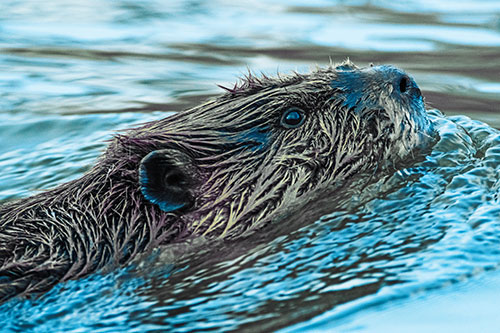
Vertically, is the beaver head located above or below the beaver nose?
below

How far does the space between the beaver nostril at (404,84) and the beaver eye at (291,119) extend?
58 centimetres

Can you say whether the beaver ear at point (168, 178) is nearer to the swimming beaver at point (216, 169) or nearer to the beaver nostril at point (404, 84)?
the swimming beaver at point (216, 169)

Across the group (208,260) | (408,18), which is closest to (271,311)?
(208,260)

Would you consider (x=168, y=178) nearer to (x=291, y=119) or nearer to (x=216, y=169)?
(x=216, y=169)

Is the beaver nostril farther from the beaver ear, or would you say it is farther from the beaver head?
the beaver ear

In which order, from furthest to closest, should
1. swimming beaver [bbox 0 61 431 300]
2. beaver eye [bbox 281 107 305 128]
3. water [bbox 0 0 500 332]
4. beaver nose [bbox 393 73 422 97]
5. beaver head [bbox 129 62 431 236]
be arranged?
beaver nose [bbox 393 73 422 97] < beaver eye [bbox 281 107 305 128] < beaver head [bbox 129 62 431 236] < swimming beaver [bbox 0 61 431 300] < water [bbox 0 0 500 332]

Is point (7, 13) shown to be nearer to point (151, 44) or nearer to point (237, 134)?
point (151, 44)

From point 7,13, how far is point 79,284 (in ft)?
21.8

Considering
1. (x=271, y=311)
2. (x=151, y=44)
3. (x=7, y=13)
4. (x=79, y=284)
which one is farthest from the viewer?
(x=7, y=13)

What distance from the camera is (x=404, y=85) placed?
3943mm

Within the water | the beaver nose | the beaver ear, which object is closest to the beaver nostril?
the beaver nose

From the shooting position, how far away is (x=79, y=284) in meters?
3.16

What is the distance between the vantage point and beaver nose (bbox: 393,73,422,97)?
3.89 metres

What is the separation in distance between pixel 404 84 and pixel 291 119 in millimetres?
658
